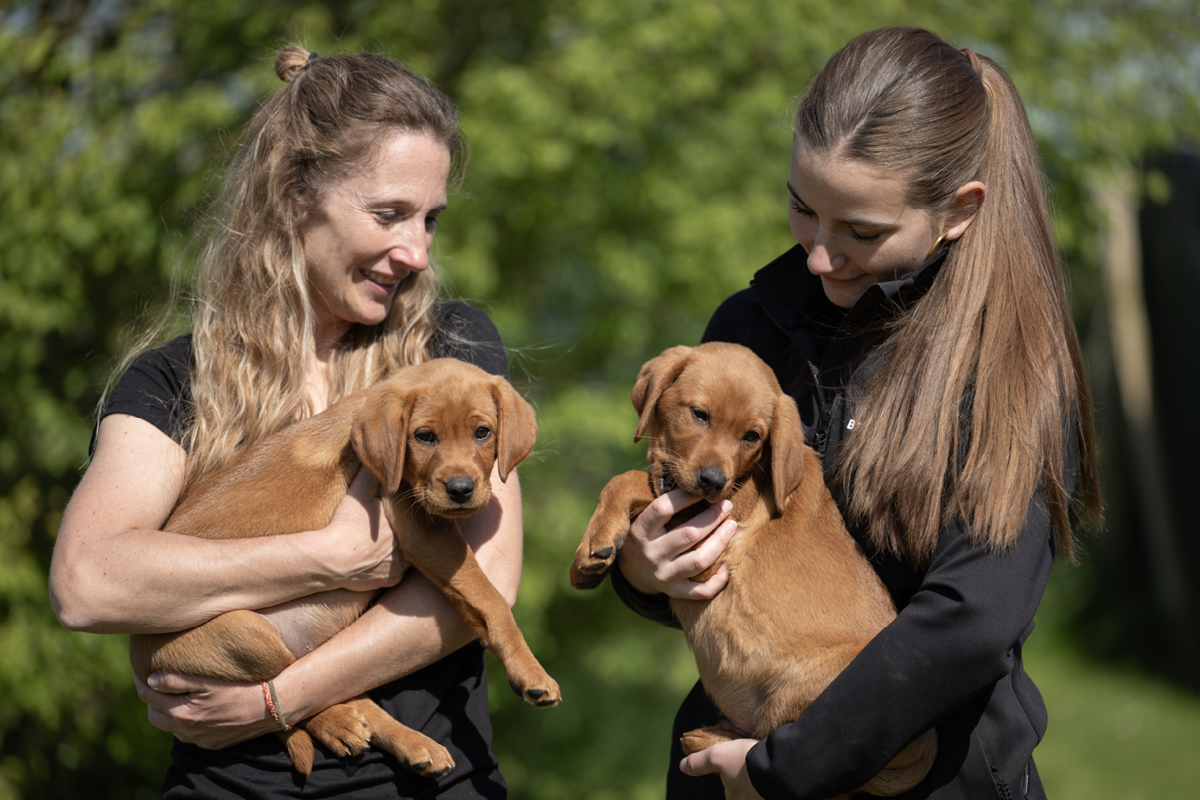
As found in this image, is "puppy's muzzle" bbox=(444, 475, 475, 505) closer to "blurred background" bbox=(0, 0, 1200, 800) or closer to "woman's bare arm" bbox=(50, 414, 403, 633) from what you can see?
"woman's bare arm" bbox=(50, 414, 403, 633)

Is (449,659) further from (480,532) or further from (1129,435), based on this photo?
(1129,435)

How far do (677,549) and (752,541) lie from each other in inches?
12.9

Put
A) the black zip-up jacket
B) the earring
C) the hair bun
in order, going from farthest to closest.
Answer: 1. the hair bun
2. the earring
3. the black zip-up jacket

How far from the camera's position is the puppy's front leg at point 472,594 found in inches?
116

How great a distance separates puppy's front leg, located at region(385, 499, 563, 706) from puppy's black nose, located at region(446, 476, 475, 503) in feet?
0.45

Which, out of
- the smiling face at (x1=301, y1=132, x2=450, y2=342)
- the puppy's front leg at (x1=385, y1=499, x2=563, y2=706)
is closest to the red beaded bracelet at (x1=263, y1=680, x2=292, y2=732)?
the puppy's front leg at (x1=385, y1=499, x2=563, y2=706)

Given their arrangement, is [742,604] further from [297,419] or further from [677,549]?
[297,419]

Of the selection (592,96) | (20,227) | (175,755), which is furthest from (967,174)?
(20,227)

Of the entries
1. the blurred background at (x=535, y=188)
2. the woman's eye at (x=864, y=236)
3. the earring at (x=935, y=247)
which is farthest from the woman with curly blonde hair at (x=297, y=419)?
the blurred background at (x=535, y=188)

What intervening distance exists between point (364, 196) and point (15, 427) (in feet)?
16.7

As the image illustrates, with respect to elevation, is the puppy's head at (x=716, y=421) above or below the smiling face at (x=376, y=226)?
below

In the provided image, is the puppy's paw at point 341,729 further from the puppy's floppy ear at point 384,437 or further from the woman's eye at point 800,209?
the woman's eye at point 800,209

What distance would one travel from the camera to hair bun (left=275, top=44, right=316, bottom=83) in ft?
10.8

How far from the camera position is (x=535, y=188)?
6.79 metres
